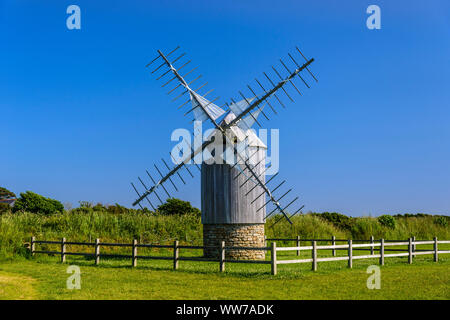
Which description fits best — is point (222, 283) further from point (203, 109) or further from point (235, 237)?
point (203, 109)

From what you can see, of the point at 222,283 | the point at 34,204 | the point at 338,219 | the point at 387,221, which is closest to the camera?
the point at 222,283

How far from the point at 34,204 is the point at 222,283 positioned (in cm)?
3547

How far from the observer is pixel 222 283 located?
504 inches

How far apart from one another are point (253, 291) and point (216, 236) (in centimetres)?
816

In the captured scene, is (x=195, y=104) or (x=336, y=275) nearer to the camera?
(x=336, y=275)

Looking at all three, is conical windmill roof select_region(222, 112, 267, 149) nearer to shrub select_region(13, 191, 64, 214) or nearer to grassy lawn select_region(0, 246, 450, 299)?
grassy lawn select_region(0, 246, 450, 299)

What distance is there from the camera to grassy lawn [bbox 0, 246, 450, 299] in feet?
36.2

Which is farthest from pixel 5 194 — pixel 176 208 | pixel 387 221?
pixel 387 221

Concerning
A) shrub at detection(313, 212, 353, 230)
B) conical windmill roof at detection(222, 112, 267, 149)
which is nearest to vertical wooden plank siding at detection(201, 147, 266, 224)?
conical windmill roof at detection(222, 112, 267, 149)

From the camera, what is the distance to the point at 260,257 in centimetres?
2028

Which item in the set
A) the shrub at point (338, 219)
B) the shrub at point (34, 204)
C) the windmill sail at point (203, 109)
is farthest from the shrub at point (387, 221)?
the shrub at point (34, 204)

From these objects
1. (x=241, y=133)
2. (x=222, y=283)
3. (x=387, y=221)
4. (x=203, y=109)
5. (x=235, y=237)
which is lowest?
(x=222, y=283)

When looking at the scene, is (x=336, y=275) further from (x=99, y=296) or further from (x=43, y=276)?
(x=43, y=276)
